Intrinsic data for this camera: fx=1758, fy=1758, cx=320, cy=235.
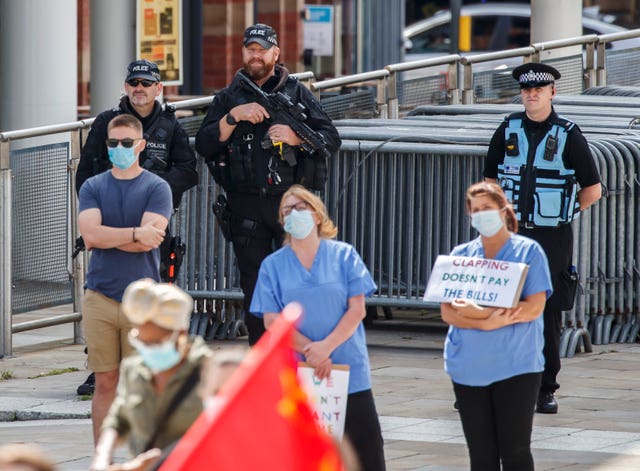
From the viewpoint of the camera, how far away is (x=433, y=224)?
40.5 feet

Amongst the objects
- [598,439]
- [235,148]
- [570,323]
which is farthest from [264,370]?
[570,323]

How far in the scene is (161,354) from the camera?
5293 mm

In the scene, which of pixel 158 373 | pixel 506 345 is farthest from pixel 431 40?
pixel 158 373

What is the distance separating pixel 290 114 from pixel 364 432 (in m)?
3.23

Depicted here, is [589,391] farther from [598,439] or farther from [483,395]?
[483,395]

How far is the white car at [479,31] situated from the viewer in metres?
32.8

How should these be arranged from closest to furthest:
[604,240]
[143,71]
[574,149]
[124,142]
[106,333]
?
1. [106,333]
2. [124,142]
3. [574,149]
4. [143,71]
5. [604,240]

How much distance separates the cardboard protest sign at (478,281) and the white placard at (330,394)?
51cm

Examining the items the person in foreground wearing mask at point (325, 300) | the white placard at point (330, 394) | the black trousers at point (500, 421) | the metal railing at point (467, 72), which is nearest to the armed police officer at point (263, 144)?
the person in foreground wearing mask at point (325, 300)

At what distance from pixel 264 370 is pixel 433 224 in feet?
27.1

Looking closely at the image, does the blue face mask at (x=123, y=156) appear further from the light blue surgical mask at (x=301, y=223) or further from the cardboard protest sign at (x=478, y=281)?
the cardboard protest sign at (x=478, y=281)

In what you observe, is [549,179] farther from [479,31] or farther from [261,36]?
[479,31]

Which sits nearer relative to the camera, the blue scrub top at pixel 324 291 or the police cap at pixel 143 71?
the blue scrub top at pixel 324 291

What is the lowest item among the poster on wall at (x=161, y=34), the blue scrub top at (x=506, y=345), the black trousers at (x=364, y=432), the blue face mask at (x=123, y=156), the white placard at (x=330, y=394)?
the black trousers at (x=364, y=432)
